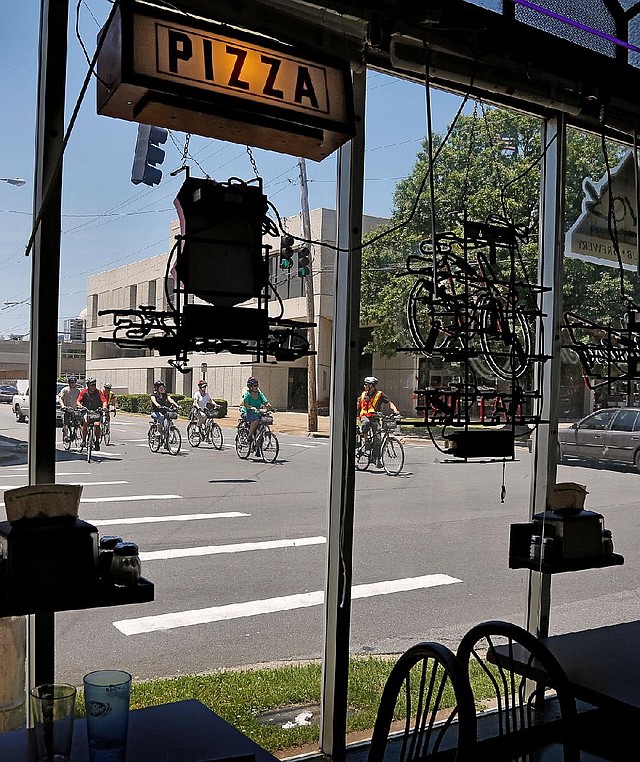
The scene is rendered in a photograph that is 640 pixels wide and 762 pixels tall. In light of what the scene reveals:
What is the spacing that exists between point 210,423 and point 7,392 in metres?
0.66

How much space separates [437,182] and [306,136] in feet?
4.84

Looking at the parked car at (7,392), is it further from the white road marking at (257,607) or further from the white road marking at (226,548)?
the white road marking at (257,607)

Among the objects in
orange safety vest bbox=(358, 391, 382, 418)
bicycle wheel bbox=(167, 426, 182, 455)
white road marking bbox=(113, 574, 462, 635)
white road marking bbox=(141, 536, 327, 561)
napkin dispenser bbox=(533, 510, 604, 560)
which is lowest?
white road marking bbox=(113, 574, 462, 635)

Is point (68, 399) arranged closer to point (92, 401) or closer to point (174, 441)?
point (92, 401)

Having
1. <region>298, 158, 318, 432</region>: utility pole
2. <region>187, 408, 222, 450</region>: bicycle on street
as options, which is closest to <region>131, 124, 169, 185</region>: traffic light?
<region>298, 158, 318, 432</region>: utility pole

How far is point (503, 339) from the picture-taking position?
2742mm

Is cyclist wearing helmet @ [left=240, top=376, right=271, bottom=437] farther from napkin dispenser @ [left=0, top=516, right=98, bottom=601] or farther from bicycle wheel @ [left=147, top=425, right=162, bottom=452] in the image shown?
napkin dispenser @ [left=0, top=516, right=98, bottom=601]

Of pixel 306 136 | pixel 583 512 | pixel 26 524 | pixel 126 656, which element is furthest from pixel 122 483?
pixel 583 512

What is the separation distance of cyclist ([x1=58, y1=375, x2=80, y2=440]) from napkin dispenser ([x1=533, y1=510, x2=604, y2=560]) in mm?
1544

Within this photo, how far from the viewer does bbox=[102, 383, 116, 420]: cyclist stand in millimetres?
2436

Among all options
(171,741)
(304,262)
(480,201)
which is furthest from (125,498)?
(480,201)

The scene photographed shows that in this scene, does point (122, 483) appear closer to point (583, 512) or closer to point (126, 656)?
point (126, 656)

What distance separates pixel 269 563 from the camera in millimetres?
2867

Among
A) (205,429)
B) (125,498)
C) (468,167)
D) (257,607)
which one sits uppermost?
(468,167)
